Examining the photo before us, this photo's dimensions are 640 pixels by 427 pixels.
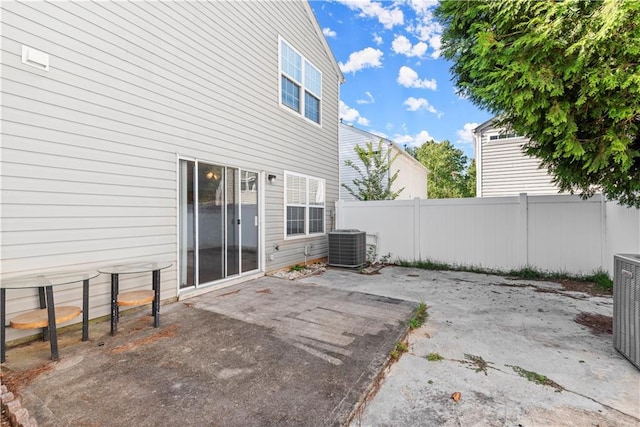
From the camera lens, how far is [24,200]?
114 inches

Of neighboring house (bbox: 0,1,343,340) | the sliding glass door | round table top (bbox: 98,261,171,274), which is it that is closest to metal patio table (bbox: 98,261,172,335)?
round table top (bbox: 98,261,171,274)

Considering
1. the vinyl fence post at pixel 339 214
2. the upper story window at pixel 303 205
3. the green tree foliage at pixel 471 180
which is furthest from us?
the green tree foliage at pixel 471 180

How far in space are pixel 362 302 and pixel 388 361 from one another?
5.69 ft

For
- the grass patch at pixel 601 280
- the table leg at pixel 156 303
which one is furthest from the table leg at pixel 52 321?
the grass patch at pixel 601 280

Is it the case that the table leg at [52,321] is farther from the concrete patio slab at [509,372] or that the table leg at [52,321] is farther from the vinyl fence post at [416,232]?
the vinyl fence post at [416,232]

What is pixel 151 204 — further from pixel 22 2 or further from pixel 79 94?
pixel 22 2

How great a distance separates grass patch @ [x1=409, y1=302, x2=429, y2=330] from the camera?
3.53 metres

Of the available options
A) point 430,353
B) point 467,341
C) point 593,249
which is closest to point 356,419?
point 430,353

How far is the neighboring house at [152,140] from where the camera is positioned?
295cm

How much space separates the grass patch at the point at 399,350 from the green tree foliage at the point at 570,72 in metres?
2.53

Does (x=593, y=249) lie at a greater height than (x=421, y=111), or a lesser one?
lesser

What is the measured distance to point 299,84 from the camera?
23.7 ft

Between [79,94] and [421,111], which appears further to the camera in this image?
[421,111]

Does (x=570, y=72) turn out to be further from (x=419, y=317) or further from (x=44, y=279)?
(x=44, y=279)
